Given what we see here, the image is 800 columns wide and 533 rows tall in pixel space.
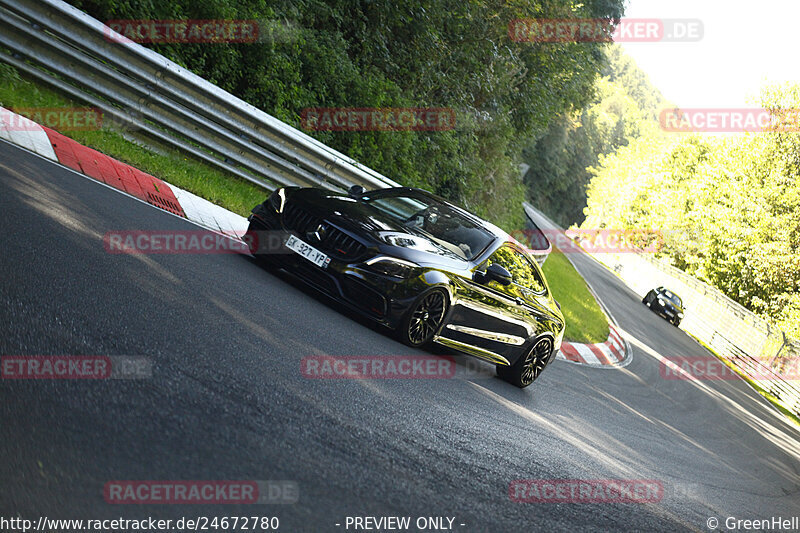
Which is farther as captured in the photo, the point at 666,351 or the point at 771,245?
the point at 771,245

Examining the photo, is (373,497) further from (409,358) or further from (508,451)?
(409,358)

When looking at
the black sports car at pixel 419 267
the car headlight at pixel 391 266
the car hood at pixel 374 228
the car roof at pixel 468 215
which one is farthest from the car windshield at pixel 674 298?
the car headlight at pixel 391 266

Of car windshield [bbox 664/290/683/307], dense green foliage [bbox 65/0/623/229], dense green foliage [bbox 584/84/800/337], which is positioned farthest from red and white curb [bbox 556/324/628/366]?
dense green foliage [bbox 584/84/800/337]

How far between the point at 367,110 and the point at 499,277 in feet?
27.7

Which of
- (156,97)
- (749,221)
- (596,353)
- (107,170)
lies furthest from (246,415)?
(749,221)

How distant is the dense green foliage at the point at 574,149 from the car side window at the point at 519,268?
31.5 metres

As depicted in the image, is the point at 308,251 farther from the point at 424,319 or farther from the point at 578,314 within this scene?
the point at 578,314

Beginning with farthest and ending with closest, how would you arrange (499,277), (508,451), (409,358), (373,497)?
(499,277) < (409,358) < (508,451) < (373,497)

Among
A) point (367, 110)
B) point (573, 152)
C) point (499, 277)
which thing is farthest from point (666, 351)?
point (573, 152)

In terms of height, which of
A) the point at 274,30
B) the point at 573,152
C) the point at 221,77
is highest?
the point at 573,152

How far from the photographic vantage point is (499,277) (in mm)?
7625

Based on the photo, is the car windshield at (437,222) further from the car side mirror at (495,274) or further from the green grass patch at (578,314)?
the green grass patch at (578,314)

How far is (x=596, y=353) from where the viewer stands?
47.4 feet

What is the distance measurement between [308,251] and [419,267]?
1096 mm
